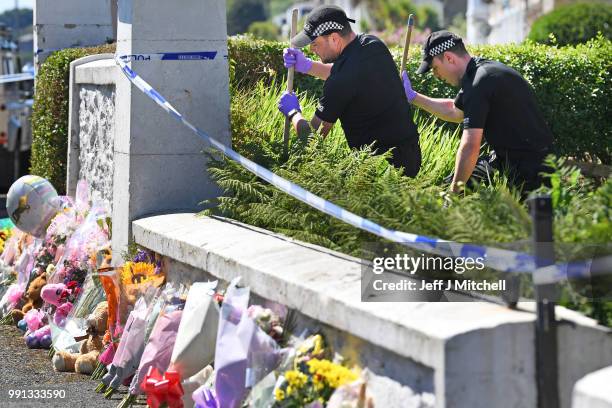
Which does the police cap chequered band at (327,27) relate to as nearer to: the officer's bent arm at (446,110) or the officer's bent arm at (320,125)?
the officer's bent arm at (320,125)

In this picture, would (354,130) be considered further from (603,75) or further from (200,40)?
(603,75)

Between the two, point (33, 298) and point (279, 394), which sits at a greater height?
point (279, 394)

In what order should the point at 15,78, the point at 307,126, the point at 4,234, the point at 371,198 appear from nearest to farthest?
the point at 371,198 < the point at 307,126 < the point at 4,234 < the point at 15,78

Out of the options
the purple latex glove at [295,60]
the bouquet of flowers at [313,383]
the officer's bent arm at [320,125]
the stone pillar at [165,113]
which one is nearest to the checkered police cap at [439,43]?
the officer's bent arm at [320,125]

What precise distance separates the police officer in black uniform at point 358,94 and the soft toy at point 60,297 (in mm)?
1834

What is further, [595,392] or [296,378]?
[296,378]

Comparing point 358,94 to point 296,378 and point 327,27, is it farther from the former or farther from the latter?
point 296,378

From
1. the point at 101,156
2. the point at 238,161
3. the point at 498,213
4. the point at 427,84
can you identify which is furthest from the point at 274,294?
the point at 427,84

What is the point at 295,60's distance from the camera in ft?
23.8

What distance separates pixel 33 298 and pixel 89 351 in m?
1.24

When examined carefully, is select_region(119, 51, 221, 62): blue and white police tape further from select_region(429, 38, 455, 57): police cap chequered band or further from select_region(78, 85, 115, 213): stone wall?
select_region(429, 38, 455, 57): police cap chequered band

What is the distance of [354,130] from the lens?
6891 mm

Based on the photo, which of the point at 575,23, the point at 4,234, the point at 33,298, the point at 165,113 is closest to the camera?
the point at 165,113

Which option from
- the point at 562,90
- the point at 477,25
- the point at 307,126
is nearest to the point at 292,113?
the point at 307,126
